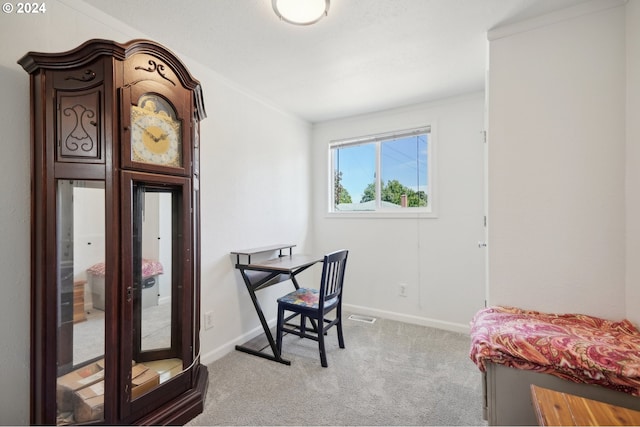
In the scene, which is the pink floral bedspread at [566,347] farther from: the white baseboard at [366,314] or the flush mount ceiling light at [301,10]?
the flush mount ceiling light at [301,10]

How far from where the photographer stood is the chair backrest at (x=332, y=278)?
2.21 metres

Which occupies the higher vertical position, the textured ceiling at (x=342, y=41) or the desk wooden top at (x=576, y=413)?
the textured ceiling at (x=342, y=41)

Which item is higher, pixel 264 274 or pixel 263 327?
pixel 264 274

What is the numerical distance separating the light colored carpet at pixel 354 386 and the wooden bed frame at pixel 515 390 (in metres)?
0.43

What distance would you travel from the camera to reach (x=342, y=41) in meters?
1.92

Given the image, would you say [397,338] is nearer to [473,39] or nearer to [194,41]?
[473,39]

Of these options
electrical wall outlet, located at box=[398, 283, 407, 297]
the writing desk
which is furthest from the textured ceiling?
electrical wall outlet, located at box=[398, 283, 407, 297]

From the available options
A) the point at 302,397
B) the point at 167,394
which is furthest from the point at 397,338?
the point at 167,394

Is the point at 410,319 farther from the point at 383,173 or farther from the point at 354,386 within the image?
the point at 383,173

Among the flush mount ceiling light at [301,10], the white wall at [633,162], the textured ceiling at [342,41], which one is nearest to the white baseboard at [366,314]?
the white wall at [633,162]

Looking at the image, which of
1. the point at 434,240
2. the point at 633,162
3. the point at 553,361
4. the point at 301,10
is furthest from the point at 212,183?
the point at 633,162

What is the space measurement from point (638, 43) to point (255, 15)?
199cm

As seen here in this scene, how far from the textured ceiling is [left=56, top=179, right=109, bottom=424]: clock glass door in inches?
44.5

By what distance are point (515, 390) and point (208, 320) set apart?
2056 millimetres
